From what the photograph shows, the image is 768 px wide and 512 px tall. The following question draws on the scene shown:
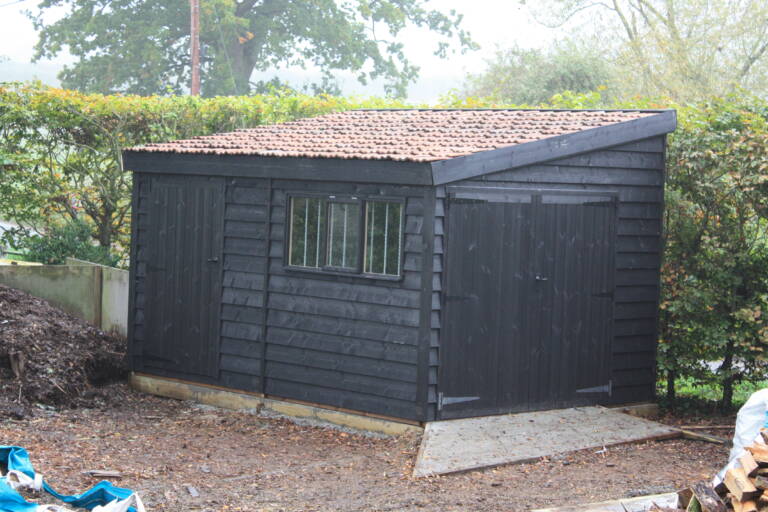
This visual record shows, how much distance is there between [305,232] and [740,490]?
Answer: 470 cm

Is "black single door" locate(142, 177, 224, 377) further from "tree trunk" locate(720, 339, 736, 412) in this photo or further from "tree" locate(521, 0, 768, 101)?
"tree" locate(521, 0, 768, 101)

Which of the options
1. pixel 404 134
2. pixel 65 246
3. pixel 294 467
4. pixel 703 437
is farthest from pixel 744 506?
pixel 65 246

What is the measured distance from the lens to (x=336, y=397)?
27.6 feet

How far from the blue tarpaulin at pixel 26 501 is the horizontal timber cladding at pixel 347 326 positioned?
2.83 meters

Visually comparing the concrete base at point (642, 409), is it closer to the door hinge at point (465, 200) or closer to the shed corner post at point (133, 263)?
the door hinge at point (465, 200)

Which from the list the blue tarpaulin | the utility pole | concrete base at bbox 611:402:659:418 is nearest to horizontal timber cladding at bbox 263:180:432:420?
concrete base at bbox 611:402:659:418

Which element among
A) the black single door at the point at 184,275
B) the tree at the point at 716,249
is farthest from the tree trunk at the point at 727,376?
the black single door at the point at 184,275

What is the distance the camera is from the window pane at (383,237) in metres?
7.97

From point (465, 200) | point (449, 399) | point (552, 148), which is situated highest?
point (552, 148)

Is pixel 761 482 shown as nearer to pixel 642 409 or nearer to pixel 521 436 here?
pixel 521 436

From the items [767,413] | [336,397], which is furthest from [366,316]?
[767,413]

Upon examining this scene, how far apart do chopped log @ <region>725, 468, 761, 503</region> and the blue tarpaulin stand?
347cm

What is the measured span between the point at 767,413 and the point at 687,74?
70.1ft

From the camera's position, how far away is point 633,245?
29.1 ft
